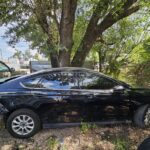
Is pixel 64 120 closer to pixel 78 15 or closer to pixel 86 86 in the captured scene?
pixel 86 86

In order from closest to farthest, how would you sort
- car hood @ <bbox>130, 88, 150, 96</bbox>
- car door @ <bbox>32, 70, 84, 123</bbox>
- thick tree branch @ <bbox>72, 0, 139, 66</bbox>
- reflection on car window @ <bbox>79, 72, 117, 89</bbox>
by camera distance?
car door @ <bbox>32, 70, 84, 123</bbox>, reflection on car window @ <bbox>79, 72, 117, 89</bbox>, car hood @ <bbox>130, 88, 150, 96</bbox>, thick tree branch @ <bbox>72, 0, 139, 66</bbox>

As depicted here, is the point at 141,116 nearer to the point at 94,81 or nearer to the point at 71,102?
the point at 94,81

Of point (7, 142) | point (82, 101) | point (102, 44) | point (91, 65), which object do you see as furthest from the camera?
point (91, 65)

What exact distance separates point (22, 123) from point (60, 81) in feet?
4.11

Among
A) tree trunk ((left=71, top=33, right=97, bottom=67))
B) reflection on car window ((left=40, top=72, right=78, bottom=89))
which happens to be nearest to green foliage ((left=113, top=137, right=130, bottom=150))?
reflection on car window ((left=40, top=72, right=78, bottom=89))

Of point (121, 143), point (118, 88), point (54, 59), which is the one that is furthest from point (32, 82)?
point (54, 59)

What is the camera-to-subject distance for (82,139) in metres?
5.95

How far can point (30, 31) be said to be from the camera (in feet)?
31.7

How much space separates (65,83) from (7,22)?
443cm

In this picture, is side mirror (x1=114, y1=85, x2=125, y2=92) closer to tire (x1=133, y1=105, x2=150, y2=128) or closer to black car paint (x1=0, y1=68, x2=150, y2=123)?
black car paint (x1=0, y1=68, x2=150, y2=123)

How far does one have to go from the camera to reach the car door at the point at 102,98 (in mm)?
6281

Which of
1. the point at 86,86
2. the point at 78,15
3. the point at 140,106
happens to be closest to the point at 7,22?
the point at 78,15

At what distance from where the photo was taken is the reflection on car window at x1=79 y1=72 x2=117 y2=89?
20.9 feet

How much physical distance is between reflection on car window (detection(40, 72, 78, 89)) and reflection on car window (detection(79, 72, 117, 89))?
0.59ft
